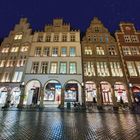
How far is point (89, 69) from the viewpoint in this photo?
23125 millimetres

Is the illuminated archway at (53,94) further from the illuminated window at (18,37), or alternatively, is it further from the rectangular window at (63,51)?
the illuminated window at (18,37)

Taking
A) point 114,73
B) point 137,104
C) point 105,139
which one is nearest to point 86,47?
point 114,73

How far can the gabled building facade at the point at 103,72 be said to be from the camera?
21.5m

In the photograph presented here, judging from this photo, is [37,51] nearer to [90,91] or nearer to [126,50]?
[90,91]

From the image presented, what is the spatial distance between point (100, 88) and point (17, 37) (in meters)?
23.7

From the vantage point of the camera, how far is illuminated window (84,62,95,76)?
22.8 m

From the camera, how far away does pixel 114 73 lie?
74.6 feet

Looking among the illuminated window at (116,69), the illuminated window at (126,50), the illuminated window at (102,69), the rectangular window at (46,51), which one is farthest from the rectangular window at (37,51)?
the illuminated window at (126,50)

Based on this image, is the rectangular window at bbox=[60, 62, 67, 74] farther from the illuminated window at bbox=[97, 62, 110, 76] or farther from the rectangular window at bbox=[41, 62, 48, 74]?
the illuminated window at bbox=[97, 62, 110, 76]

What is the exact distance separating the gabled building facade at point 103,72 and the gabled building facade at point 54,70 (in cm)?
177

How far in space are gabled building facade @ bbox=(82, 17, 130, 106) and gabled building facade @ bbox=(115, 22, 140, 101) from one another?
Answer: 3.03ft

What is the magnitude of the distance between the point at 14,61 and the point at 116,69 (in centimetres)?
2247

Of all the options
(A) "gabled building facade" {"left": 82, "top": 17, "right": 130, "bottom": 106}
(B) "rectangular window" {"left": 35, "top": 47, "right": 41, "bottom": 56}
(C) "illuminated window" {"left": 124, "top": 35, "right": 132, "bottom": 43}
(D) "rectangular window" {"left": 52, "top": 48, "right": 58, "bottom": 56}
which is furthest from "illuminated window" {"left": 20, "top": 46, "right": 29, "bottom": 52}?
(C) "illuminated window" {"left": 124, "top": 35, "right": 132, "bottom": 43}

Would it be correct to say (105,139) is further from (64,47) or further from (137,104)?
(64,47)
